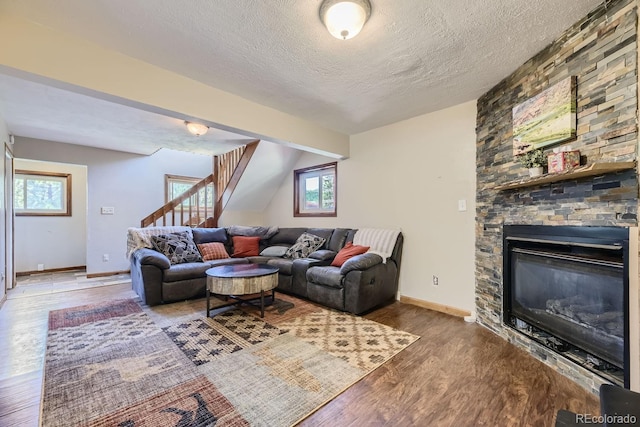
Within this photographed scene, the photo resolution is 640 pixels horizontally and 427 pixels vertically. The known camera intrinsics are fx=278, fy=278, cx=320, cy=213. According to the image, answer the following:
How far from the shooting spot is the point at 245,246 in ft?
15.5

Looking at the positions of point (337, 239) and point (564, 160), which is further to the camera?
point (337, 239)

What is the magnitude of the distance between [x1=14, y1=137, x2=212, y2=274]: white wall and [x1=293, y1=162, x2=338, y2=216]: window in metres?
2.86

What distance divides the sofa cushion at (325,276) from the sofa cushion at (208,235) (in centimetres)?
201

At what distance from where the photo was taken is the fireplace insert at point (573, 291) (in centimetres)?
166

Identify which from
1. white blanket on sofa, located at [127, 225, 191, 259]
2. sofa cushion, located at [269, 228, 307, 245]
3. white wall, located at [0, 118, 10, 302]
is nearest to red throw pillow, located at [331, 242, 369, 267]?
sofa cushion, located at [269, 228, 307, 245]

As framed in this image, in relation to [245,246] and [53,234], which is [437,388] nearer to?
[245,246]

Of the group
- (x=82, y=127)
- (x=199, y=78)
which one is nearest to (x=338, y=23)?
(x=199, y=78)

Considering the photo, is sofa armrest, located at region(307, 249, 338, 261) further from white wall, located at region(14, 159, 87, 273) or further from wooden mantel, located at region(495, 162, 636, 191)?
white wall, located at region(14, 159, 87, 273)

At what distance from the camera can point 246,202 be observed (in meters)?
5.73

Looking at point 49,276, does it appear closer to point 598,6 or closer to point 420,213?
point 420,213

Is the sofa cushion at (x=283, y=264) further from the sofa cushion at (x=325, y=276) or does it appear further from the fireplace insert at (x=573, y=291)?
the fireplace insert at (x=573, y=291)

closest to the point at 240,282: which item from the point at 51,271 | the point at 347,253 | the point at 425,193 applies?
the point at 347,253

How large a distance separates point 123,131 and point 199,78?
2.35 m

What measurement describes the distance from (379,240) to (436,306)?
3.42ft
